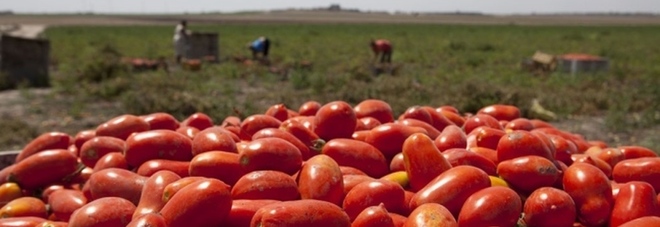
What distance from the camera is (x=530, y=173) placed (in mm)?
2385

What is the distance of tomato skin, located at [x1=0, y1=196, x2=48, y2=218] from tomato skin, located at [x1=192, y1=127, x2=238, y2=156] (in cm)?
71

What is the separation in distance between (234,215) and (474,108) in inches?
337

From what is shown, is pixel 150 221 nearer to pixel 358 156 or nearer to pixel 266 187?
pixel 266 187

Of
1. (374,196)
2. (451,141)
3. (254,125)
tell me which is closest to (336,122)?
(254,125)

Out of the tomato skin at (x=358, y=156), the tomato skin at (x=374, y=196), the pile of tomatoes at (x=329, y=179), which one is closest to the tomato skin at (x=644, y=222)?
the pile of tomatoes at (x=329, y=179)

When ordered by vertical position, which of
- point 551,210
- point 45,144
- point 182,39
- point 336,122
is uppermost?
point 336,122

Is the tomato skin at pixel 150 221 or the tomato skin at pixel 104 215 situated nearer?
the tomato skin at pixel 150 221

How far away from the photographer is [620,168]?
2.70 metres

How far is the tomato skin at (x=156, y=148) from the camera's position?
2.77 metres

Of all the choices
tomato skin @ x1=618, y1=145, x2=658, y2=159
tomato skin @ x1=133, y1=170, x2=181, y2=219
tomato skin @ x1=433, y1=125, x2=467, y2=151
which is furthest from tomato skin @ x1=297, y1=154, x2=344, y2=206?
tomato skin @ x1=618, y1=145, x2=658, y2=159

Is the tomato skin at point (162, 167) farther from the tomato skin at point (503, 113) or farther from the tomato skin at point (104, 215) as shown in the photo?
the tomato skin at point (503, 113)

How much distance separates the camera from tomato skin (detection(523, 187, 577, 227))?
2.15 meters

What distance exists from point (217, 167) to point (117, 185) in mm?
418

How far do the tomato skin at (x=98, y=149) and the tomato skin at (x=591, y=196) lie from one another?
205cm
